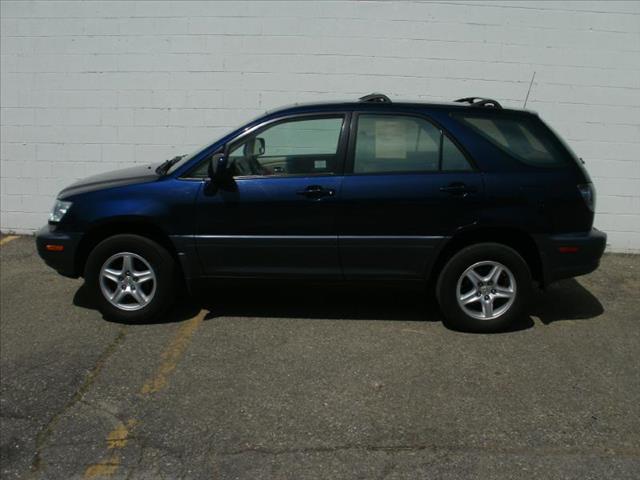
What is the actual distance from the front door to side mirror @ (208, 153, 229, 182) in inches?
3.2

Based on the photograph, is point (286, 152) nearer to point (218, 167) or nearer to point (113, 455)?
point (218, 167)

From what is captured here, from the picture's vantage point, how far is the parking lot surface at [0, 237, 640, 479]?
3473mm

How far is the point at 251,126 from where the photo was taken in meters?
5.04

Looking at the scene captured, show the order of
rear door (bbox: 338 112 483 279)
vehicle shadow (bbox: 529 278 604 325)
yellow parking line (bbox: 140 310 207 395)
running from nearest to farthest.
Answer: yellow parking line (bbox: 140 310 207 395), rear door (bbox: 338 112 483 279), vehicle shadow (bbox: 529 278 604 325)

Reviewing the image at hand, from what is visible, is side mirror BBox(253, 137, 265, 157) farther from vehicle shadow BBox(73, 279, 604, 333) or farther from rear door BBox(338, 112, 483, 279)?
vehicle shadow BBox(73, 279, 604, 333)

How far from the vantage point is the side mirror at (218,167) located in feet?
16.1

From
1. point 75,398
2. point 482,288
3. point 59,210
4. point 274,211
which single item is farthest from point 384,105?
point 75,398

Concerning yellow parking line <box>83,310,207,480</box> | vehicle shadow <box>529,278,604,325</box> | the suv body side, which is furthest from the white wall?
yellow parking line <box>83,310,207,480</box>

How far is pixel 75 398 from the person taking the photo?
4.14 m

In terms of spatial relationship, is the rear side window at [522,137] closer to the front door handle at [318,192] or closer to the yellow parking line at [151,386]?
the front door handle at [318,192]

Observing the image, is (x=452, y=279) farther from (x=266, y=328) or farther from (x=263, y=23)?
(x=263, y=23)

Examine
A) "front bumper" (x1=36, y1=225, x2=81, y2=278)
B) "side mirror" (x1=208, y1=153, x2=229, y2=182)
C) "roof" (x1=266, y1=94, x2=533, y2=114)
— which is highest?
"roof" (x1=266, y1=94, x2=533, y2=114)

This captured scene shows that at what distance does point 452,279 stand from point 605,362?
3.98 ft

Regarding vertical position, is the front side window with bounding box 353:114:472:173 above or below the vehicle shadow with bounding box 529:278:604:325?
above
